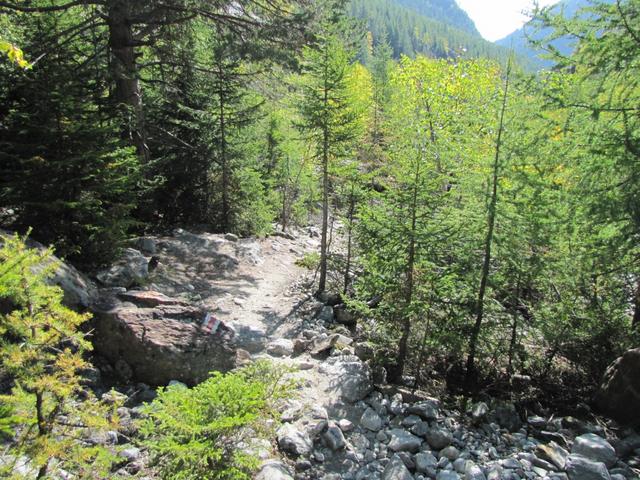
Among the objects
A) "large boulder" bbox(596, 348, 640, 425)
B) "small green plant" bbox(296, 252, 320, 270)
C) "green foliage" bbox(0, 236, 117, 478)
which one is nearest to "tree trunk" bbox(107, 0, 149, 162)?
"small green plant" bbox(296, 252, 320, 270)

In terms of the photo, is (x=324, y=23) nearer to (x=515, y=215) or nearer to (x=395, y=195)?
(x=395, y=195)

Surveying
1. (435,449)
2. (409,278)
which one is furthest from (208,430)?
(409,278)

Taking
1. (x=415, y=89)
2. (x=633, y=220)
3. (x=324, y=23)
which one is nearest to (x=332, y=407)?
(x=633, y=220)

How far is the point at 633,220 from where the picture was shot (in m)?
5.90

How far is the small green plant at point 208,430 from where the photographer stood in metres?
3.67

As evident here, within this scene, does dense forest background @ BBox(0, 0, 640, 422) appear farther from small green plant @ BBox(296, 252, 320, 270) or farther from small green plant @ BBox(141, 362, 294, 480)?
small green plant @ BBox(296, 252, 320, 270)

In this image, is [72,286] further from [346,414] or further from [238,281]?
[238,281]

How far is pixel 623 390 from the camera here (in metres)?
6.15

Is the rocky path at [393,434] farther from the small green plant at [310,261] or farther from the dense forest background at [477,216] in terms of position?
the small green plant at [310,261]

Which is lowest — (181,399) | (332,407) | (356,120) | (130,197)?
(332,407)

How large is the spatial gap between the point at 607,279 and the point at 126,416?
793cm

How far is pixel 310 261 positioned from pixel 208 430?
10745mm

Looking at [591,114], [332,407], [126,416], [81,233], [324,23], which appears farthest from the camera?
[324,23]

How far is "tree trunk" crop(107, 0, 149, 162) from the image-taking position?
1105 centimetres
